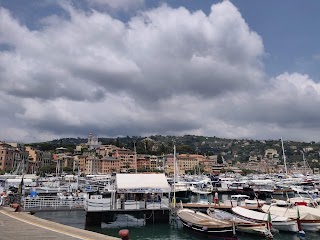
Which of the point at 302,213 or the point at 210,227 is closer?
the point at 210,227

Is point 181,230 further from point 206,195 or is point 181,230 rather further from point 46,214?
point 206,195

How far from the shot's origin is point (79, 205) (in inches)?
1508

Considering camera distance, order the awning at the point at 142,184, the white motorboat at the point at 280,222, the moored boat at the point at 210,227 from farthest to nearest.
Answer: the awning at the point at 142,184, the white motorboat at the point at 280,222, the moored boat at the point at 210,227

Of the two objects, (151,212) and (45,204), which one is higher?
(45,204)

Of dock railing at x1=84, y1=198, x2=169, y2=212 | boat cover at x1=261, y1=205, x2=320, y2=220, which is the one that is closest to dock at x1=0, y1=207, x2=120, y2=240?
dock railing at x1=84, y1=198, x2=169, y2=212

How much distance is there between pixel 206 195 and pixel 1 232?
68.3 m

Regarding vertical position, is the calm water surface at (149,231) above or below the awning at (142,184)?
below

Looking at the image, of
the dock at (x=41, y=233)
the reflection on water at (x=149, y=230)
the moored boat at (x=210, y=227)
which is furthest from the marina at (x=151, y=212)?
the dock at (x=41, y=233)

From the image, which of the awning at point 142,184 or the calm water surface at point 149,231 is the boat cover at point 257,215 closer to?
the calm water surface at point 149,231

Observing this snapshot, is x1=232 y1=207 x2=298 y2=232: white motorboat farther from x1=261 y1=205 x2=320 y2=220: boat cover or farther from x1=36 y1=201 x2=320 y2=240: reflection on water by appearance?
x1=261 y1=205 x2=320 y2=220: boat cover

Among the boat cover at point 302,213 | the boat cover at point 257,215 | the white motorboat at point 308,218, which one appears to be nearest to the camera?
the white motorboat at point 308,218

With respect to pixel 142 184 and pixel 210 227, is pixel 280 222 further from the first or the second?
pixel 142 184

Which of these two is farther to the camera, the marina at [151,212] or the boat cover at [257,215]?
the boat cover at [257,215]

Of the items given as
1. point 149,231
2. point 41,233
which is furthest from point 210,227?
point 41,233
